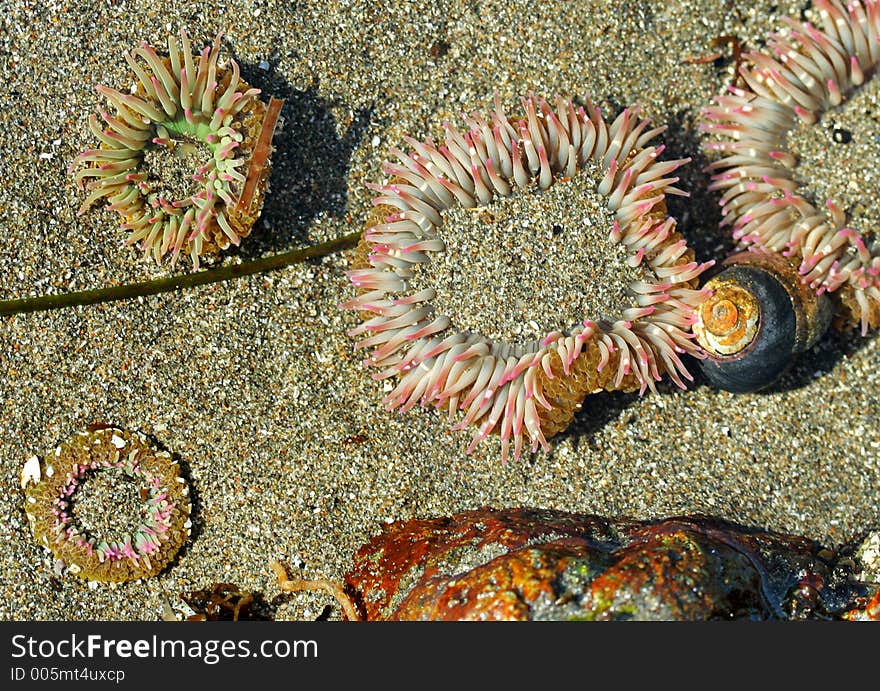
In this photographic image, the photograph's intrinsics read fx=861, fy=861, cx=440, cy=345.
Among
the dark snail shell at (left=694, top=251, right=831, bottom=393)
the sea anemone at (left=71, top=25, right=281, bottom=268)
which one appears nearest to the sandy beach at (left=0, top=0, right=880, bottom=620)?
the sea anemone at (left=71, top=25, right=281, bottom=268)

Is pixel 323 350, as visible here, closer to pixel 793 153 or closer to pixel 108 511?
pixel 108 511

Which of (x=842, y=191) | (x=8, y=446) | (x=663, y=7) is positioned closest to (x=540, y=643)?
(x=842, y=191)

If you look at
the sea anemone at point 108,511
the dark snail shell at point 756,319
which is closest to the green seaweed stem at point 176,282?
the sea anemone at point 108,511

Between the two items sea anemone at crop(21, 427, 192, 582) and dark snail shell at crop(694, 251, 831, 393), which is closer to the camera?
dark snail shell at crop(694, 251, 831, 393)

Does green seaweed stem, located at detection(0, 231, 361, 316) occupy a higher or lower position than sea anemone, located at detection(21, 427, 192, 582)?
higher

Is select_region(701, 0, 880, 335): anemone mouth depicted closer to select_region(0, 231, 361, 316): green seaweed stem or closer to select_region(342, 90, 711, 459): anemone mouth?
select_region(342, 90, 711, 459): anemone mouth

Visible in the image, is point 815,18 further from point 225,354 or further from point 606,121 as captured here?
point 225,354
